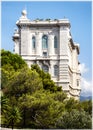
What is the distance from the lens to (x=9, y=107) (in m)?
38.7

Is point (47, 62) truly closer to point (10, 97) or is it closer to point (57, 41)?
point (57, 41)

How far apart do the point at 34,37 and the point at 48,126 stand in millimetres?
36316

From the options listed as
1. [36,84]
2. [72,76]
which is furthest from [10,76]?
[72,76]

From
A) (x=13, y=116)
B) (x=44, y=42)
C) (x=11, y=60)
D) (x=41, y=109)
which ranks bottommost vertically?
(x=13, y=116)

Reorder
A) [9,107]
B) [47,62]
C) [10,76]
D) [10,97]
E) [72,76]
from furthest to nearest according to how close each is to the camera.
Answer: [72,76] → [47,62] → [10,76] → [10,97] → [9,107]

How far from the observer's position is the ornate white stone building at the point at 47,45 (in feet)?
234

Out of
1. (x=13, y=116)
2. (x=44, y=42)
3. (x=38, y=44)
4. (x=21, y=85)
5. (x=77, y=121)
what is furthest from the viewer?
(x=44, y=42)

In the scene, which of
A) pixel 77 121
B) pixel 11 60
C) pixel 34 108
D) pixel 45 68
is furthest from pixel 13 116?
pixel 45 68

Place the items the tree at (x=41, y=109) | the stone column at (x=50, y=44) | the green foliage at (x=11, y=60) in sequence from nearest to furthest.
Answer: the tree at (x=41, y=109) < the green foliage at (x=11, y=60) < the stone column at (x=50, y=44)

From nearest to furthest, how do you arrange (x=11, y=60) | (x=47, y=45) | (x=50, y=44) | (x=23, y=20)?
1. (x=11, y=60)
2. (x=23, y=20)
3. (x=50, y=44)
4. (x=47, y=45)

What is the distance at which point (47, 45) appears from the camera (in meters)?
73.4

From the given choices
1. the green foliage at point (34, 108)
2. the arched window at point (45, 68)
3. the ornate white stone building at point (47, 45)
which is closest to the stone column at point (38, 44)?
the ornate white stone building at point (47, 45)

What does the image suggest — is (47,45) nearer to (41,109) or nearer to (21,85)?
(21,85)

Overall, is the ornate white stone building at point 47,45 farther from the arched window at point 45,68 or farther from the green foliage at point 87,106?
the green foliage at point 87,106
